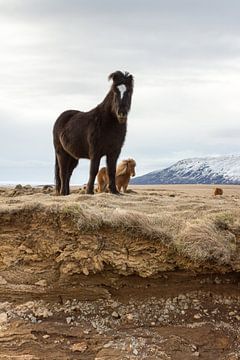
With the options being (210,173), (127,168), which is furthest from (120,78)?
(210,173)

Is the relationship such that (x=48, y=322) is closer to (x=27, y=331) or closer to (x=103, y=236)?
(x=27, y=331)

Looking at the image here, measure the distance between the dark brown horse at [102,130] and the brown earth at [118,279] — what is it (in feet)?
12.2

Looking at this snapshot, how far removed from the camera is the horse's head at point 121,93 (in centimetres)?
1248

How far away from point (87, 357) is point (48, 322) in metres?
0.87

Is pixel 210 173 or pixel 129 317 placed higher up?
pixel 210 173

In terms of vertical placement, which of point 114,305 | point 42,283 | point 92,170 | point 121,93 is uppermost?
point 121,93

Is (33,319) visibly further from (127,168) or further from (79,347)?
(127,168)

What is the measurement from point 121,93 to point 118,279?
15.6 feet

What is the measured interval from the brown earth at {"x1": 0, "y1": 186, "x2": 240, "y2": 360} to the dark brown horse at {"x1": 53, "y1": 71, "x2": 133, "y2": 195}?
371 cm

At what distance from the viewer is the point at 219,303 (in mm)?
9273

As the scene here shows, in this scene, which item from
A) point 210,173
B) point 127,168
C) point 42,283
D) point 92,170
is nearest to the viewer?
point 42,283

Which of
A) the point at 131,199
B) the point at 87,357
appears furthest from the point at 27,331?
the point at 131,199

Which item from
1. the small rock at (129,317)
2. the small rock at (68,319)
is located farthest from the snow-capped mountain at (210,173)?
the small rock at (68,319)

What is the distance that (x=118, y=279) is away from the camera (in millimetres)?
9281
